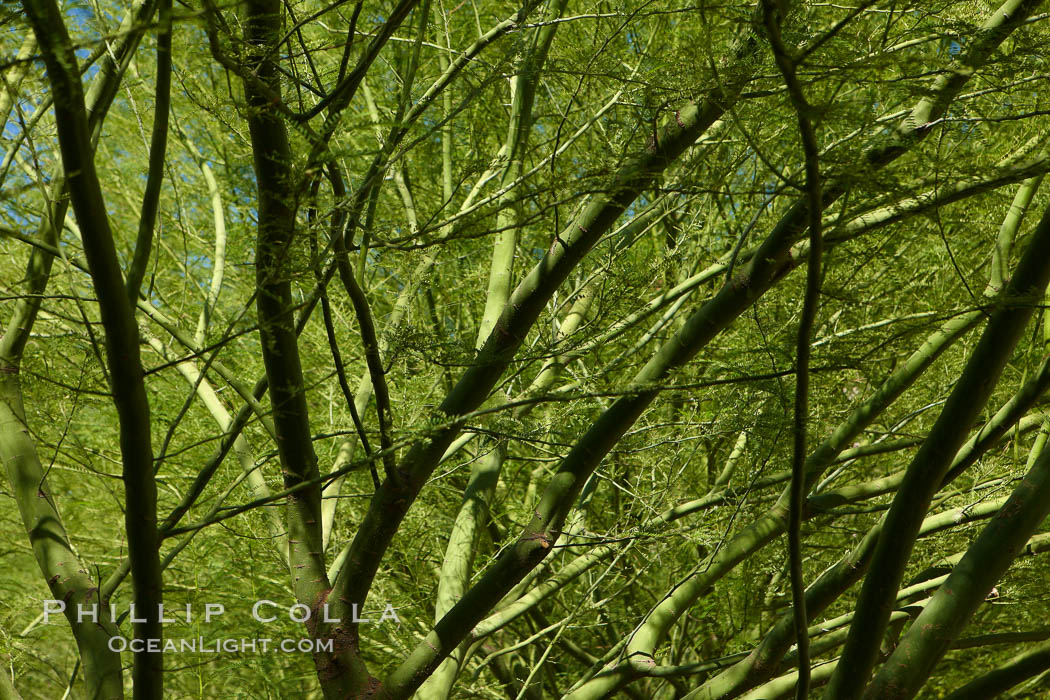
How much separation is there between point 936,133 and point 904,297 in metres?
1.56

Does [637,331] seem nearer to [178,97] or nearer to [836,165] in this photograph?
[178,97]

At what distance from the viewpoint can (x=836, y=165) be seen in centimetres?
133

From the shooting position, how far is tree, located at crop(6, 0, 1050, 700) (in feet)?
4.48

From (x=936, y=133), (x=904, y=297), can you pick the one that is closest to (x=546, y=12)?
(x=936, y=133)

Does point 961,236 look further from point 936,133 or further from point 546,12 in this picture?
point 546,12

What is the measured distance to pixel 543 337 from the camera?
108 inches

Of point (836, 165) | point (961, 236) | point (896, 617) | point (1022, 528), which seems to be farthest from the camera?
point (961, 236)

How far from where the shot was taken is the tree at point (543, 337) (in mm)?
1365

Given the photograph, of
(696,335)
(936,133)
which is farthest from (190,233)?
(936,133)

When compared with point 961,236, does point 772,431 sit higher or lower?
lower

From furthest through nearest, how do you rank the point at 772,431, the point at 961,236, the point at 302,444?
the point at 961,236 < the point at 772,431 < the point at 302,444

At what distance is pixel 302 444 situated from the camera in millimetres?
1771

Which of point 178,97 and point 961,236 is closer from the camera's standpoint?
point 178,97

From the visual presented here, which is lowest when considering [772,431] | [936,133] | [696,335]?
[772,431]
